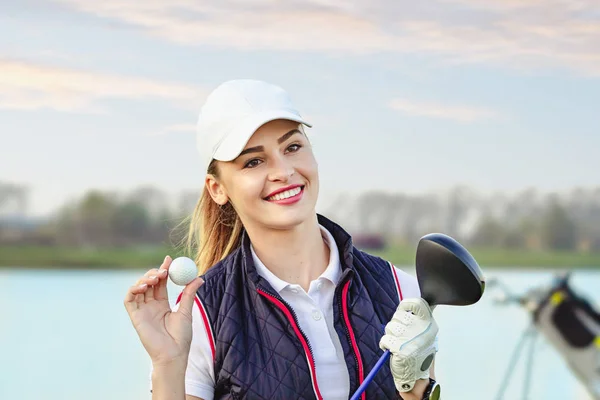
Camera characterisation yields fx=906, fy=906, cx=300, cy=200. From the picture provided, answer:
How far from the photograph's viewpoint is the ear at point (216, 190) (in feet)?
7.28

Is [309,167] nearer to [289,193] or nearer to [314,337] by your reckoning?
[289,193]

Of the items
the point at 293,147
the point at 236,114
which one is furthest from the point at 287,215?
the point at 236,114

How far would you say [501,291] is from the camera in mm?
5312

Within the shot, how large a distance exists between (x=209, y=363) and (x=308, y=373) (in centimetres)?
23

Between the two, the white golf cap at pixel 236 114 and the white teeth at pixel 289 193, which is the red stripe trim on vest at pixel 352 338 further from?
the white golf cap at pixel 236 114

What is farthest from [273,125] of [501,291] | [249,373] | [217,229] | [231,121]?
[501,291]

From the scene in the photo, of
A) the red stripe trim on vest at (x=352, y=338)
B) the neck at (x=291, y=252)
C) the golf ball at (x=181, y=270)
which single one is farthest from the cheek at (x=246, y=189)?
the red stripe trim on vest at (x=352, y=338)

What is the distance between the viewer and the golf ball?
1978 mm

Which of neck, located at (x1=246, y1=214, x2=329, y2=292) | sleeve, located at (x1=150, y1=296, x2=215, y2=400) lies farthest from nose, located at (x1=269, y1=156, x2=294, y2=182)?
sleeve, located at (x1=150, y1=296, x2=215, y2=400)

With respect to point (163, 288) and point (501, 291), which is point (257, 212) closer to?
point (163, 288)

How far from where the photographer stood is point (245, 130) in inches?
80.2

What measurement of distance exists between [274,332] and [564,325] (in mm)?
3711

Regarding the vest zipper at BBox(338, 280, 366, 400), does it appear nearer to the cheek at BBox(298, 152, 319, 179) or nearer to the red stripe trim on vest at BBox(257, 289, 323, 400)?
the red stripe trim on vest at BBox(257, 289, 323, 400)

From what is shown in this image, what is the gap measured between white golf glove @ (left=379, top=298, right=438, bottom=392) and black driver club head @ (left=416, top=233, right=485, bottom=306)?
0.19 feet
